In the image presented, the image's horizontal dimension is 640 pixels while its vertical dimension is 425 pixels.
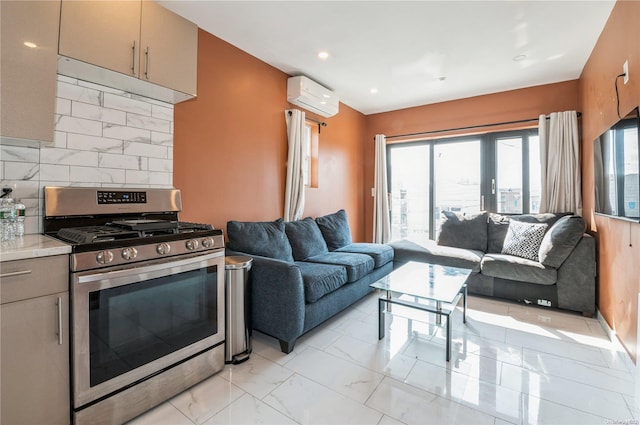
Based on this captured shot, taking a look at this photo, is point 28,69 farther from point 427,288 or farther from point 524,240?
point 524,240

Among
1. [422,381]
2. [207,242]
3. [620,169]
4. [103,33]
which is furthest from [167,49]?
[620,169]

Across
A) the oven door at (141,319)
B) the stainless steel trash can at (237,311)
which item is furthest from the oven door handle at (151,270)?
the stainless steel trash can at (237,311)

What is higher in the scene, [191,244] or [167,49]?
[167,49]

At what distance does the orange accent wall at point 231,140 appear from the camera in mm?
2539

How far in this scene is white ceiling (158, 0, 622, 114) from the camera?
2293 mm

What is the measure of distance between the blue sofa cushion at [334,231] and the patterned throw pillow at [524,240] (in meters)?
1.94

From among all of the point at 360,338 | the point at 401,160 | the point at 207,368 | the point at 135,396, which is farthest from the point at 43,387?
the point at 401,160

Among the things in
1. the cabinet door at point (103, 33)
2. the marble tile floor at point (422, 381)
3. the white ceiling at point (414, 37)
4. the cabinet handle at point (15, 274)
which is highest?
the white ceiling at point (414, 37)

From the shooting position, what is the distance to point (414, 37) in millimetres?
2709

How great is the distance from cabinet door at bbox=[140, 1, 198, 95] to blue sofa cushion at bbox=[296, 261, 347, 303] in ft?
5.52

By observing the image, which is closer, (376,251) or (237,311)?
(237,311)

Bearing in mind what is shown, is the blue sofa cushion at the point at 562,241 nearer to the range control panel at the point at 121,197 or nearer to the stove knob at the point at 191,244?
the stove knob at the point at 191,244

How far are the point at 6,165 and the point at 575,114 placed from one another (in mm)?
5187

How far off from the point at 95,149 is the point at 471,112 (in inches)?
175
